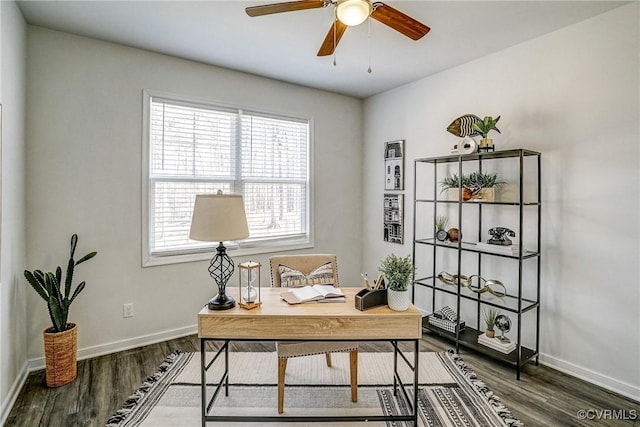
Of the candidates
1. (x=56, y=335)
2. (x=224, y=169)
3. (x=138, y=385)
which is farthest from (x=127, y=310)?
(x=224, y=169)

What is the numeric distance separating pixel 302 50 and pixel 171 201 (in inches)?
72.7

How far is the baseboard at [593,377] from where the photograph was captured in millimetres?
2283

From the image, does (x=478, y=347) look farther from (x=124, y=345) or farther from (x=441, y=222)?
(x=124, y=345)

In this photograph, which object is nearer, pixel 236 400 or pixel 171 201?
pixel 236 400

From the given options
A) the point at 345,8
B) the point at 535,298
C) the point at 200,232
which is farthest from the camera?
the point at 535,298

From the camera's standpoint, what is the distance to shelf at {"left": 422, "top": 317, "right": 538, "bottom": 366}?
261cm

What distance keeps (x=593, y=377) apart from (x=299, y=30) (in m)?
3.41

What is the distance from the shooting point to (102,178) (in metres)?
2.84

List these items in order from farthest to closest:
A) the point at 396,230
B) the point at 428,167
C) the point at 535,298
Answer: the point at 396,230
the point at 428,167
the point at 535,298

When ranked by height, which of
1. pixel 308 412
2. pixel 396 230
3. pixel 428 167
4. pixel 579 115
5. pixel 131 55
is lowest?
pixel 308 412

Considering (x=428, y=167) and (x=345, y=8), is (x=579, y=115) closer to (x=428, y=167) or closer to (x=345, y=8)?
(x=428, y=167)

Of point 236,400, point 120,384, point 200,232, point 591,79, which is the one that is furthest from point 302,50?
point 120,384

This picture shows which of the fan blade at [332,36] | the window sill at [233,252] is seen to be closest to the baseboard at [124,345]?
the window sill at [233,252]

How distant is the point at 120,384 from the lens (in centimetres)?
243
